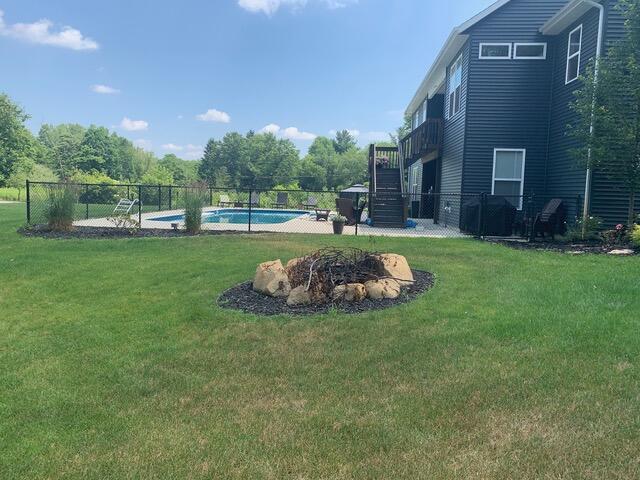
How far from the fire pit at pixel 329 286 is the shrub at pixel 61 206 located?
8.17m

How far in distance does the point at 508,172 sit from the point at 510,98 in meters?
2.05

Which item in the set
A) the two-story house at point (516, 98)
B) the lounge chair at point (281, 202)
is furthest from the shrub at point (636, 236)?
the lounge chair at point (281, 202)

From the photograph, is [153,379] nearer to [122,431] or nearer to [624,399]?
[122,431]

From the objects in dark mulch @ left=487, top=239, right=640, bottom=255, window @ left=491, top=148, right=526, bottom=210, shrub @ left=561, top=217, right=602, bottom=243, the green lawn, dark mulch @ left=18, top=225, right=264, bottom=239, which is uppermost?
window @ left=491, top=148, right=526, bottom=210

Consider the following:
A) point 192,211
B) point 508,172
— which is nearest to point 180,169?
point 192,211

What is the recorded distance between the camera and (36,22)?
74.3 feet

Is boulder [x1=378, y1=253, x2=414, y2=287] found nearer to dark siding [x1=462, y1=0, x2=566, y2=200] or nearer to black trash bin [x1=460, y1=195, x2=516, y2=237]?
black trash bin [x1=460, y1=195, x2=516, y2=237]

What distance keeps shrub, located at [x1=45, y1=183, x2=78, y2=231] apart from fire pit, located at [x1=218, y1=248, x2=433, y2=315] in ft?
26.8

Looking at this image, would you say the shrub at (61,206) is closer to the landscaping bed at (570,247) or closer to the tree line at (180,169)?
the landscaping bed at (570,247)

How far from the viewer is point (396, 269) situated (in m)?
6.05

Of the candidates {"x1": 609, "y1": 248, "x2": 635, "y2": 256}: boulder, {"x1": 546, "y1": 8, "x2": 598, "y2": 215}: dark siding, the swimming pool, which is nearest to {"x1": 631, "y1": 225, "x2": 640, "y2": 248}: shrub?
{"x1": 609, "y1": 248, "x2": 635, "y2": 256}: boulder

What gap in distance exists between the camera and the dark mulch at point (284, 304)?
5.06 meters

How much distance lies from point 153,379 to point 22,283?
4.20 metres

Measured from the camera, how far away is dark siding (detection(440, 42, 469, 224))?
13.9 metres
